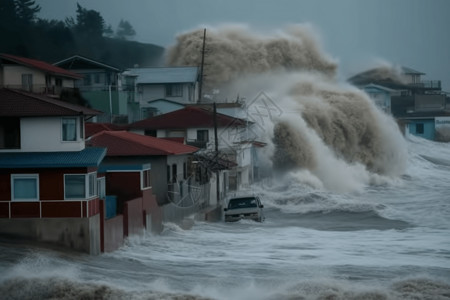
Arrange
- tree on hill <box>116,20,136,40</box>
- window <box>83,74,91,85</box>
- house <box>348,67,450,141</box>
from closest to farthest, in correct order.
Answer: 1. window <box>83,74,91,85</box>
2. house <box>348,67,450,141</box>
3. tree on hill <box>116,20,136,40</box>

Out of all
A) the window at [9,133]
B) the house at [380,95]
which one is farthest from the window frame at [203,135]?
the house at [380,95]

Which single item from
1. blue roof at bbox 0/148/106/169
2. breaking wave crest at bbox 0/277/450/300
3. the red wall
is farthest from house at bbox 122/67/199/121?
breaking wave crest at bbox 0/277/450/300

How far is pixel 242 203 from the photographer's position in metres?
43.0

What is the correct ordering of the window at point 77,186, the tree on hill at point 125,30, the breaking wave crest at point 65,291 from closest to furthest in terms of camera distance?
the breaking wave crest at point 65,291, the window at point 77,186, the tree on hill at point 125,30

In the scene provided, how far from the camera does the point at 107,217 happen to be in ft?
101

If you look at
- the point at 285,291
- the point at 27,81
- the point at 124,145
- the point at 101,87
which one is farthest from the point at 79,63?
the point at 285,291

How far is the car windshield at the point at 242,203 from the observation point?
141 feet

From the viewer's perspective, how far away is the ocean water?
22.6m

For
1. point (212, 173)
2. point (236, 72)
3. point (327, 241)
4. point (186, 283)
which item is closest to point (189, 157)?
point (212, 173)

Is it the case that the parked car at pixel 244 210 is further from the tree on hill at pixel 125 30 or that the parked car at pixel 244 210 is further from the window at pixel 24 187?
the tree on hill at pixel 125 30

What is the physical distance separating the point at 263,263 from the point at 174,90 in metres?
46.8

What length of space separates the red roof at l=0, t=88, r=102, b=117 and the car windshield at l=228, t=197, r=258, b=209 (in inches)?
551

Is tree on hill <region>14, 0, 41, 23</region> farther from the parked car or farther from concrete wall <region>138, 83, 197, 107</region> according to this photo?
the parked car

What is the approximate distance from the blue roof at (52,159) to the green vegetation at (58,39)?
53.3 meters
